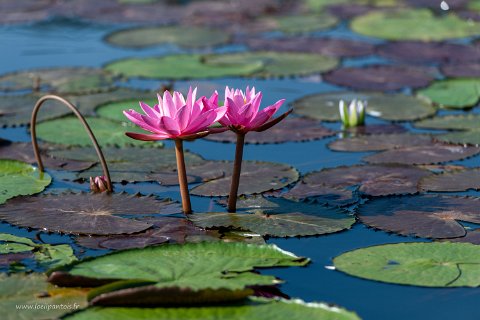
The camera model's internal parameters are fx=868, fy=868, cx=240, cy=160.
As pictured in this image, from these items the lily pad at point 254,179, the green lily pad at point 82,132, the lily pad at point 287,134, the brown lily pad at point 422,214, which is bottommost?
the brown lily pad at point 422,214

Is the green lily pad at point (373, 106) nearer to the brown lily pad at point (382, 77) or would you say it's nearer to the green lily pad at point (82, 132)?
the brown lily pad at point (382, 77)

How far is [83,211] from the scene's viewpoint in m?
3.69

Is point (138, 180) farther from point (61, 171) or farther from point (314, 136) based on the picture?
point (314, 136)

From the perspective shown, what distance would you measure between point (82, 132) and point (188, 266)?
2.17 m

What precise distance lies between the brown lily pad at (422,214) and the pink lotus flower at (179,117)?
0.81 m

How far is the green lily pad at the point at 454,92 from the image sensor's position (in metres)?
5.61

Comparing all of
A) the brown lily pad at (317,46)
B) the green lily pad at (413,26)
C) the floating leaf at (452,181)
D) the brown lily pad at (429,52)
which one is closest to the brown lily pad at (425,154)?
the floating leaf at (452,181)

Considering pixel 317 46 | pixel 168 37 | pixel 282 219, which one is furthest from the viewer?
pixel 168 37

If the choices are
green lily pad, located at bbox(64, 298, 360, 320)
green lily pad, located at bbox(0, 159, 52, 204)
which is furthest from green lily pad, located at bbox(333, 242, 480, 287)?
green lily pad, located at bbox(0, 159, 52, 204)

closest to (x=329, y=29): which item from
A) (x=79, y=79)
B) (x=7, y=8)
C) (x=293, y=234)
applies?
(x=79, y=79)

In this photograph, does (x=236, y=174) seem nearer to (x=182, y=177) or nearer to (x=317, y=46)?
(x=182, y=177)

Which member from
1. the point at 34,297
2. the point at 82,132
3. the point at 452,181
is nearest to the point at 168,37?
the point at 82,132

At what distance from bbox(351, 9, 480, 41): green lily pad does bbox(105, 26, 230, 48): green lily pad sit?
1.31m

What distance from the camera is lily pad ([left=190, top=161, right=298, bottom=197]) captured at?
4.03 m
